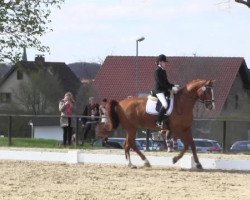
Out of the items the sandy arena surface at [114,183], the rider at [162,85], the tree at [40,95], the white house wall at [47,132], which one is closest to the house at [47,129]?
the white house wall at [47,132]

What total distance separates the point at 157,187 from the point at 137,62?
152 feet

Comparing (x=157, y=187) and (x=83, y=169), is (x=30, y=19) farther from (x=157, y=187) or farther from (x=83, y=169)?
(x=157, y=187)

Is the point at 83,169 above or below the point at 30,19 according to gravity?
below

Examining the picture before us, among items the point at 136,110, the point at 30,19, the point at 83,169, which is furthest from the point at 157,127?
the point at 30,19

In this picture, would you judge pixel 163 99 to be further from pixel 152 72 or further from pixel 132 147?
pixel 152 72

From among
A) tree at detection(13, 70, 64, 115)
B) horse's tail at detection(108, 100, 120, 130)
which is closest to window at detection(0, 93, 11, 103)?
tree at detection(13, 70, 64, 115)

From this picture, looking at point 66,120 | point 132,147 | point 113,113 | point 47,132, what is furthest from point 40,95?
point 132,147

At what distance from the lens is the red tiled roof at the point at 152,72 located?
2042 inches

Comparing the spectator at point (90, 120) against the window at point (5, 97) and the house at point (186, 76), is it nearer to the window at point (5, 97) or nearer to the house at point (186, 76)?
the house at point (186, 76)

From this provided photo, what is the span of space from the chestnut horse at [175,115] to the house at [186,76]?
28.9m

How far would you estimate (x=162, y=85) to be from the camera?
1488 centimetres

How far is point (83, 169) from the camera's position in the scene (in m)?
14.3

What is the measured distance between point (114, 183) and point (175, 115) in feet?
12.1

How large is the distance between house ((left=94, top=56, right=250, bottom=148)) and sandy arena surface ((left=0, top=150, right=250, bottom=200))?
30497mm
